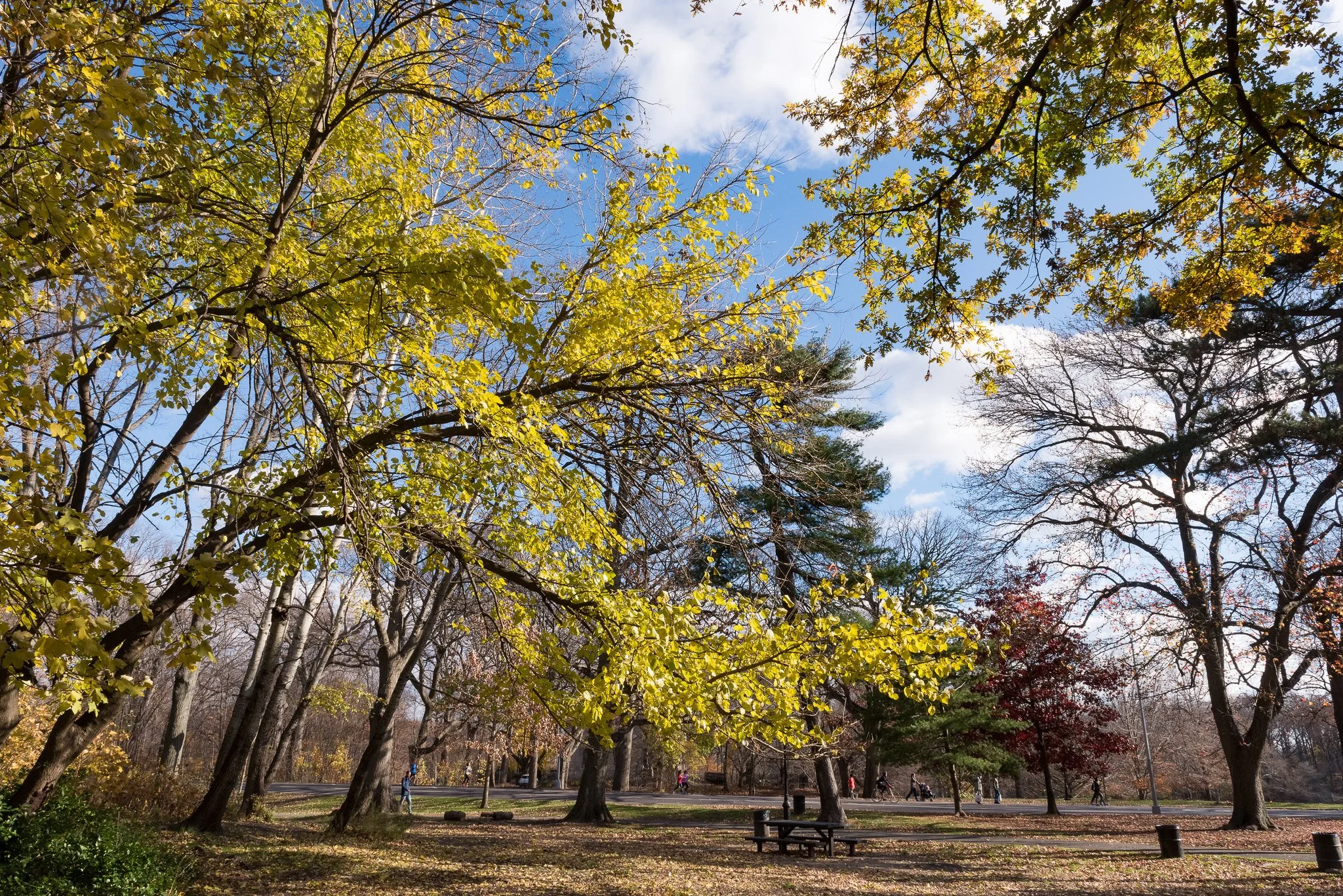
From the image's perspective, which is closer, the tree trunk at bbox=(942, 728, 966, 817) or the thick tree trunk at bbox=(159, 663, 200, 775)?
the thick tree trunk at bbox=(159, 663, 200, 775)

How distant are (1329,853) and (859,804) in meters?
18.1

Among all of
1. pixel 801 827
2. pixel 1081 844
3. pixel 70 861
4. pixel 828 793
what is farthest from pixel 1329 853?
pixel 70 861

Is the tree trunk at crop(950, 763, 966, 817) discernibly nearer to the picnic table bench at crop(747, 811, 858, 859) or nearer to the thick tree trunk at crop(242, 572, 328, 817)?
the picnic table bench at crop(747, 811, 858, 859)

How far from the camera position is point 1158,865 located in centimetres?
1150

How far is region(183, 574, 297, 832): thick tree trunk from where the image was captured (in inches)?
430

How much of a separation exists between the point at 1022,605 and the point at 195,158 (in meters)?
21.1

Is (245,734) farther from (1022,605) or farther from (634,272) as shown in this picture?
(1022,605)

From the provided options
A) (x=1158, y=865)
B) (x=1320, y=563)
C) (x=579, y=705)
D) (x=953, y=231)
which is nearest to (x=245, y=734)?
(x=579, y=705)

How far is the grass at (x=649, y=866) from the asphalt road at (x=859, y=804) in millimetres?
8460

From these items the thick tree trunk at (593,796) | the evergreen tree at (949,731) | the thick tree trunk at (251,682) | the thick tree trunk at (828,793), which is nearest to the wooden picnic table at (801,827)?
the thick tree trunk at (828,793)

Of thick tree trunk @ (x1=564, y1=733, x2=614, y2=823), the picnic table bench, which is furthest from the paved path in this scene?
thick tree trunk @ (x1=564, y1=733, x2=614, y2=823)

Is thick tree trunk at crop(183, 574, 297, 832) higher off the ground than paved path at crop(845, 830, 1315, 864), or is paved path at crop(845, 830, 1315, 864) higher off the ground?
thick tree trunk at crop(183, 574, 297, 832)

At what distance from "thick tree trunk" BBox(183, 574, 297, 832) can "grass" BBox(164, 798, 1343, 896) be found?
0.51m

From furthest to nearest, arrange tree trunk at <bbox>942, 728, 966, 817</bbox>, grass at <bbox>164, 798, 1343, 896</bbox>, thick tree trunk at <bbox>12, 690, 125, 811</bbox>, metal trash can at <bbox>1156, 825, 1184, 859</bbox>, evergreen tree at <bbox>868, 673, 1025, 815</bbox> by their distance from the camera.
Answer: tree trunk at <bbox>942, 728, 966, 817</bbox> → evergreen tree at <bbox>868, 673, 1025, 815</bbox> → metal trash can at <bbox>1156, 825, 1184, 859</bbox> → grass at <bbox>164, 798, 1343, 896</bbox> → thick tree trunk at <bbox>12, 690, 125, 811</bbox>
